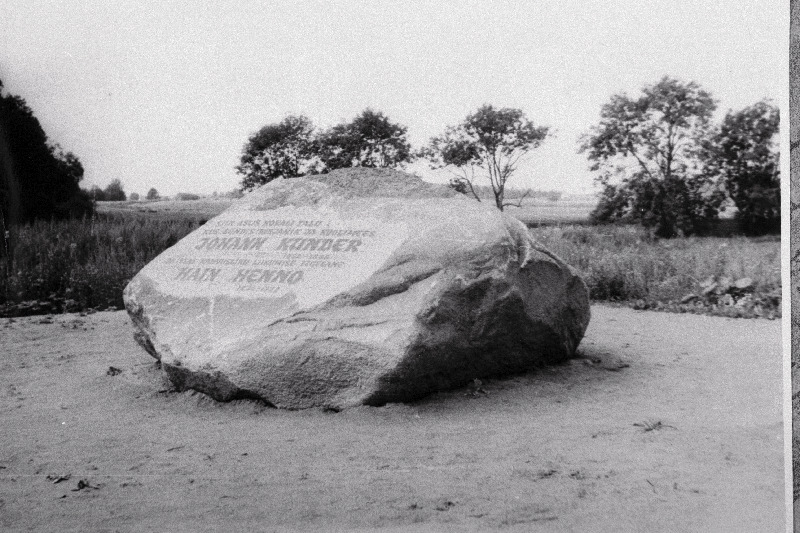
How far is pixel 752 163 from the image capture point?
12.5ft

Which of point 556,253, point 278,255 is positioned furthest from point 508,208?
point 278,255

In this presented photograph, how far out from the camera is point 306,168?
226 inches

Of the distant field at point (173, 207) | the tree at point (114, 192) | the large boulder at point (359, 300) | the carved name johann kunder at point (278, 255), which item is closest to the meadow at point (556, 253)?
the distant field at point (173, 207)

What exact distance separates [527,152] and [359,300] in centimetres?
197

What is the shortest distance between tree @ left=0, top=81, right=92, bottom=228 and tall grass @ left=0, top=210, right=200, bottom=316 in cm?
48

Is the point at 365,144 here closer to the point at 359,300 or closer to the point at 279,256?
the point at 279,256

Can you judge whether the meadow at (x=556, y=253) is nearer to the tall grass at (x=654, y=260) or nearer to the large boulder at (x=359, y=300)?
the tall grass at (x=654, y=260)

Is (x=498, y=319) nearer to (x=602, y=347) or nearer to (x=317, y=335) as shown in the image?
(x=317, y=335)

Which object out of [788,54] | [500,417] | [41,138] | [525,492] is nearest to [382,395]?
[500,417]

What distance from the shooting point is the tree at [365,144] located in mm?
5238

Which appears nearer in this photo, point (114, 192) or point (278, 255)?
point (114, 192)

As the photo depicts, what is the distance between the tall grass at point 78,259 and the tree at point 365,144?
1.11 meters

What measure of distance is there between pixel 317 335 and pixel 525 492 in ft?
4.87

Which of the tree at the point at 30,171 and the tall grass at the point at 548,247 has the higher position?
the tree at the point at 30,171
